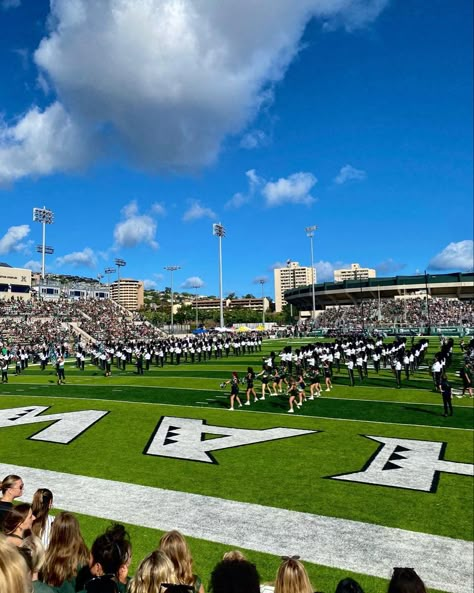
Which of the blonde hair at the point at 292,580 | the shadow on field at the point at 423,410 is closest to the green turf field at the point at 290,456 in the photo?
the shadow on field at the point at 423,410

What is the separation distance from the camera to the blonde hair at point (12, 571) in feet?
5.69

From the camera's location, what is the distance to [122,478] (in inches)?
363

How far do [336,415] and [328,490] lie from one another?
20.0 ft

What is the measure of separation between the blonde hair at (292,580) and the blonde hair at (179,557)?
826mm

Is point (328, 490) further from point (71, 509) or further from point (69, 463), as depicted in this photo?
point (69, 463)

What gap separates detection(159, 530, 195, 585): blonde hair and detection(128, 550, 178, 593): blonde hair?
0.51 meters

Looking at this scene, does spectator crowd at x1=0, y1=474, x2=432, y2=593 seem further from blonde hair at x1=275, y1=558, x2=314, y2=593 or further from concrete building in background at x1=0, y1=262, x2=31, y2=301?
concrete building in background at x1=0, y1=262, x2=31, y2=301

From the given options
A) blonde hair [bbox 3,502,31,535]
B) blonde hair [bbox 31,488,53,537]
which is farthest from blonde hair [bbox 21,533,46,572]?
blonde hair [bbox 31,488,53,537]

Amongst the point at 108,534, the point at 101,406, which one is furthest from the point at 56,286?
the point at 108,534

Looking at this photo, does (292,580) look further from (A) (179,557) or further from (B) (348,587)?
(A) (179,557)

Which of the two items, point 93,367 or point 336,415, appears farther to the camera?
point 93,367

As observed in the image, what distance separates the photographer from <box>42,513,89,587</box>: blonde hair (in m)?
3.45

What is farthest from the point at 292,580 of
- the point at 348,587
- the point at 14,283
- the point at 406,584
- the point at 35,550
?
the point at 14,283

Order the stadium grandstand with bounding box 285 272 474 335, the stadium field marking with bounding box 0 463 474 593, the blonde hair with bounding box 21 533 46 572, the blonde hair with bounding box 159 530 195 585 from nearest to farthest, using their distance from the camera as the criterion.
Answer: the blonde hair with bounding box 21 533 46 572 < the blonde hair with bounding box 159 530 195 585 < the stadium field marking with bounding box 0 463 474 593 < the stadium grandstand with bounding box 285 272 474 335
